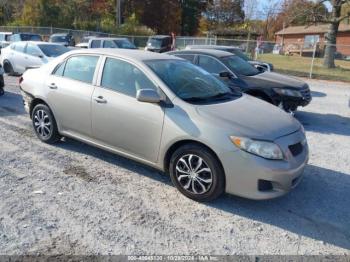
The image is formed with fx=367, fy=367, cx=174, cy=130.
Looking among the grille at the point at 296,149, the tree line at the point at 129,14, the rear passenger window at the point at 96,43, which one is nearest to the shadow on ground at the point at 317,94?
the grille at the point at 296,149

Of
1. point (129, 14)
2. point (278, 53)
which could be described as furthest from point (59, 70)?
point (129, 14)

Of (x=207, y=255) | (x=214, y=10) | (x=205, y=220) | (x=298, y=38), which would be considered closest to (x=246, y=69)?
(x=205, y=220)

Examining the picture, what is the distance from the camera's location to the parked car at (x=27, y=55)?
45.1 feet

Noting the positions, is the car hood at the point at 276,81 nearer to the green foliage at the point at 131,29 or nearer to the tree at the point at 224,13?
the green foliage at the point at 131,29

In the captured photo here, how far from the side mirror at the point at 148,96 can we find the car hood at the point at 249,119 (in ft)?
1.72

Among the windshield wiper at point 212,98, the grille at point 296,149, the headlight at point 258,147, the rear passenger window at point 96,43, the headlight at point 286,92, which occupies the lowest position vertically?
the grille at point 296,149

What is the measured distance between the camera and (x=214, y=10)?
220 feet

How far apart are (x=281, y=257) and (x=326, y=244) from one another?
22.8 inches

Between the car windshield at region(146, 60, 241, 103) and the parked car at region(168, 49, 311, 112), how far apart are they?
271 cm

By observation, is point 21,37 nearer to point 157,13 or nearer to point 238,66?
point 238,66

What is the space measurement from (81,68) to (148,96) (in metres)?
1.62

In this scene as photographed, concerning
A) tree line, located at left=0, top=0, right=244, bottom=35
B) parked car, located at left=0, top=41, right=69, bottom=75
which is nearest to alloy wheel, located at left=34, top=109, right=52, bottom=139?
parked car, located at left=0, top=41, right=69, bottom=75

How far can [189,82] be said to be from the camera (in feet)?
16.3

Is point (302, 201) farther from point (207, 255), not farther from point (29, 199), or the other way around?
point (29, 199)
